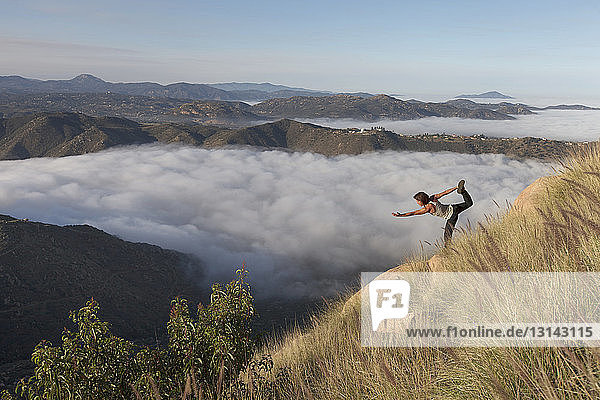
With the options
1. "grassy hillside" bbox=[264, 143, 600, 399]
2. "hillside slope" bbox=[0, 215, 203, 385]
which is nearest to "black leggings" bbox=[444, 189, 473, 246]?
"grassy hillside" bbox=[264, 143, 600, 399]

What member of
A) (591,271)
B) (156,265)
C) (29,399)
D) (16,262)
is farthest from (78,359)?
(156,265)

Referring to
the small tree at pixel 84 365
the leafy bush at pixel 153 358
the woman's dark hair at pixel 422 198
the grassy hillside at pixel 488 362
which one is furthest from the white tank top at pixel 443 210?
the small tree at pixel 84 365

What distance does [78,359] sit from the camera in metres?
4.99

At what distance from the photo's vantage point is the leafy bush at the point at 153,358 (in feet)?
15.9

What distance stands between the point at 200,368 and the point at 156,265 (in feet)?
596

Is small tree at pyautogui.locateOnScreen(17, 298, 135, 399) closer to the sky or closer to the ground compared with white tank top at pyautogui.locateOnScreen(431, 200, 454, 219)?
closer to the ground

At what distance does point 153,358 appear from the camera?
552cm

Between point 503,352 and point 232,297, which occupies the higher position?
point 503,352

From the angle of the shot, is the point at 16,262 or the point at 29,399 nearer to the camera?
the point at 29,399

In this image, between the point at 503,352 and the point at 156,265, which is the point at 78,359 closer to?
the point at 503,352

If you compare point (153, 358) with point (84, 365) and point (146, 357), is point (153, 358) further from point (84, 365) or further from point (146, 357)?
point (84, 365)

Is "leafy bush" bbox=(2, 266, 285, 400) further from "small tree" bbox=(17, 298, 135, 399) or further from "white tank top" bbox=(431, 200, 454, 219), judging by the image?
"white tank top" bbox=(431, 200, 454, 219)

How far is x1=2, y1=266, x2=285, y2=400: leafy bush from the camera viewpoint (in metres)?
4.85

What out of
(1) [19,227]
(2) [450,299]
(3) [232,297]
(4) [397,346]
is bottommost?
(1) [19,227]
